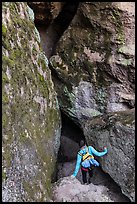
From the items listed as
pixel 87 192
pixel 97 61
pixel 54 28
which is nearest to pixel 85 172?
pixel 87 192

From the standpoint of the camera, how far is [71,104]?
368 inches

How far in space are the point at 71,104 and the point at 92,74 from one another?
1.30 meters

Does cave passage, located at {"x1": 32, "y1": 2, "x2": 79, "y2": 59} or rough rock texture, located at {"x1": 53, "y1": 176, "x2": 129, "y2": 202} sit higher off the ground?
cave passage, located at {"x1": 32, "y1": 2, "x2": 79, "y2": 59}

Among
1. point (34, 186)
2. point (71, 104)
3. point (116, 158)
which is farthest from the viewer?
point (71, 104)

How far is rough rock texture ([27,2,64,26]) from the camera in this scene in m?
9.09

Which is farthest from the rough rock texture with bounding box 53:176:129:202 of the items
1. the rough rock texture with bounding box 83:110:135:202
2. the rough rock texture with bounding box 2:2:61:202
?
the rough rock texture with bounding box 83:110:135:202

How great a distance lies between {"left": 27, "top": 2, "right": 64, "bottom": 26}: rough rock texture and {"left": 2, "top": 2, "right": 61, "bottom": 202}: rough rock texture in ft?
6.55

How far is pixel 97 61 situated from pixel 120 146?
3889mm

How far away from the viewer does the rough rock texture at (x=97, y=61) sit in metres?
8.70

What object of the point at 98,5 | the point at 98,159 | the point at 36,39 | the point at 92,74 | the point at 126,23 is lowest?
the point at 98,159

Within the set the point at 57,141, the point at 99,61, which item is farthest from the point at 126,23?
the point at 57,141

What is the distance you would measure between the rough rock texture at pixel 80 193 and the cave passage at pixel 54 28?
5.48 meters

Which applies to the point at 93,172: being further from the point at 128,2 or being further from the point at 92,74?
the point at 128,2

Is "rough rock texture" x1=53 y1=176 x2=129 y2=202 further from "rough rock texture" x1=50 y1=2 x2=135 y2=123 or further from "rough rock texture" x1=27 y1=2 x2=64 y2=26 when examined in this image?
"rough rock texture" x1=27 y1=2 x2=64 y2=26
